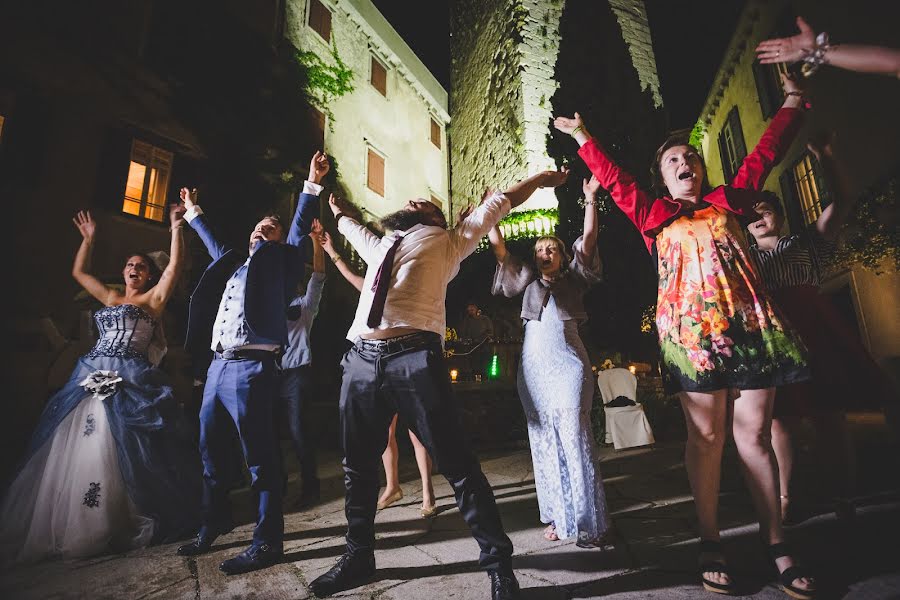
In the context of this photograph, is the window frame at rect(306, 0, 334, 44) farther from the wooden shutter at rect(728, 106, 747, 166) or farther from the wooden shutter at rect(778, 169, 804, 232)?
the wooden shutter at rect(778, 169, 804, 232)

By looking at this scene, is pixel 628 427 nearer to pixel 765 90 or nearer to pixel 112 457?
pixel 112 457

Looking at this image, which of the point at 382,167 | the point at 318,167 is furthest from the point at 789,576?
the point at 382,167

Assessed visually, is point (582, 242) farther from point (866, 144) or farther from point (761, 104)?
point (761, 104)

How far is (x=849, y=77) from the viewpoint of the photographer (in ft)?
29.8

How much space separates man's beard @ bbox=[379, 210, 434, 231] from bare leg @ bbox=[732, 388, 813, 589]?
5.83 ft

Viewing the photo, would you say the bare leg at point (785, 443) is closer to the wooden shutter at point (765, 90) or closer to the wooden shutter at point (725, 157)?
the wooden shutter at point (765, 90)

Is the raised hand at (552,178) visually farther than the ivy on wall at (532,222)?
No

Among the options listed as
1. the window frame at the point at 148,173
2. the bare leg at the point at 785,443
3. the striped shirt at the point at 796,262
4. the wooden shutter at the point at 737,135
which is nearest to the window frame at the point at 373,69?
the window frame at the point at 148,173

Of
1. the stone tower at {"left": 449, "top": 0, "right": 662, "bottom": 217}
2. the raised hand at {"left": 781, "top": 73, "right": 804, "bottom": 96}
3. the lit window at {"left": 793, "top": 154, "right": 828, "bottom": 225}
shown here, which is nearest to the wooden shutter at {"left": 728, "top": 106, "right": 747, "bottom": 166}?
the stone tower at {"left": 449, "top": 0, "right": 662, "bottom": 217}

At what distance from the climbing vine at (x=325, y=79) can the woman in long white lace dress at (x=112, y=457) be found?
36.5 feet

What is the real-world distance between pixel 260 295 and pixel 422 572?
1.81m

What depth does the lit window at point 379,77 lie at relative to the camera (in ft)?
50.7

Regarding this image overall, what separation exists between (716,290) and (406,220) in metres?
1.59

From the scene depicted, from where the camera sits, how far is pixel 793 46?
1853 mm
